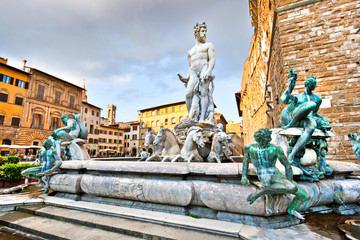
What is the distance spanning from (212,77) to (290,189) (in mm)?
4434

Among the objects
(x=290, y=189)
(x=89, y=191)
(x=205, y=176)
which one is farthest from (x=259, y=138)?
(x=89, y=191)

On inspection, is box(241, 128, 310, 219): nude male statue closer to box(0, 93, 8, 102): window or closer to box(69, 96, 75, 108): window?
box(0, 93, 8, 102): window

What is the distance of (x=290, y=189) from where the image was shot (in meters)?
1.93

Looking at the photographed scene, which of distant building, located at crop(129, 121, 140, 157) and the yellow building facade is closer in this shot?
the yellow building facade

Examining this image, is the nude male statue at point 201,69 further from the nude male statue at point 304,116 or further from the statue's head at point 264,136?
the statue's head at point 264,136

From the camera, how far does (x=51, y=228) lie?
2.40 m

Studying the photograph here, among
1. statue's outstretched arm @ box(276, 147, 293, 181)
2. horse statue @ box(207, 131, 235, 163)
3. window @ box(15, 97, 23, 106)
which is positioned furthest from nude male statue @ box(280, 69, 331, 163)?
window @ box(15, 97, 23, 106)

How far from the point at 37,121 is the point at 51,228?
3349 cm

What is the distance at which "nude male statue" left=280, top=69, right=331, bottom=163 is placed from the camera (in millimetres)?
2695

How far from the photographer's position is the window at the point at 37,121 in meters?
27.8

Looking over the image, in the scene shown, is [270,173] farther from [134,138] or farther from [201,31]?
[134,138]

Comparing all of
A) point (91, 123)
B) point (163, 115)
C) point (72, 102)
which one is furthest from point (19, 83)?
point (163, 115)

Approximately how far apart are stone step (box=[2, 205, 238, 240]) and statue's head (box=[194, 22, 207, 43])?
5518mm

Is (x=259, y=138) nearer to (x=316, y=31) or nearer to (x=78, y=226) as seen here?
(x=78, y=226)
